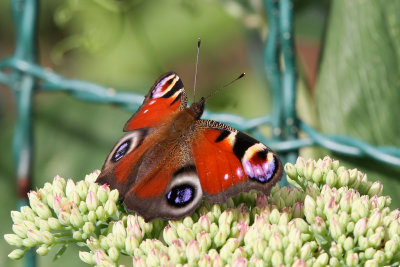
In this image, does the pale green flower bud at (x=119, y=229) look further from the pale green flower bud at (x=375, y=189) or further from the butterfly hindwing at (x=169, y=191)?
the pale green flower bud at (x=375, y=189)

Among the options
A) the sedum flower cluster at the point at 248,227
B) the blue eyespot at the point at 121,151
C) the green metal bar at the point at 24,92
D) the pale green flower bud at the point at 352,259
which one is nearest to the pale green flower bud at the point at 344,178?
the sedum flower cluster at the point at 248,227

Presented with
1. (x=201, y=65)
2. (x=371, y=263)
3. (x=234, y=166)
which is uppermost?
(x=201, y=65)

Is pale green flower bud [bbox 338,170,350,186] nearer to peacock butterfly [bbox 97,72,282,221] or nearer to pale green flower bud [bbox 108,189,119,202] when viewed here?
peacock butterfly [bbox 97,72,282,221]

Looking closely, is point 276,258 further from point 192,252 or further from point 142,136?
point 142,136

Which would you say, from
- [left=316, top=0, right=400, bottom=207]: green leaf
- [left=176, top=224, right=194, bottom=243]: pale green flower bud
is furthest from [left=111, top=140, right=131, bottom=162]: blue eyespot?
[left=316, top=0, right=400, bottom=207]: green leaf

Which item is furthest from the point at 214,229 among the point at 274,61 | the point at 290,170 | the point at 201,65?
the point at 201,65

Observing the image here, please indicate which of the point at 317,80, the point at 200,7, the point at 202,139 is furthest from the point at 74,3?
the point at 202,139
